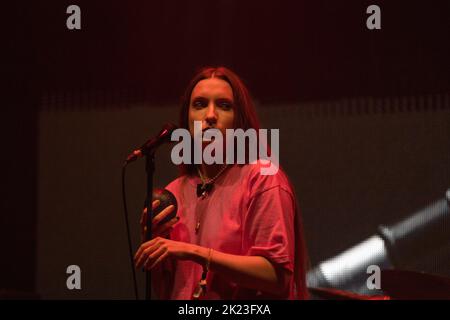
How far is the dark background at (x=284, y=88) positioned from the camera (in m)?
2.62

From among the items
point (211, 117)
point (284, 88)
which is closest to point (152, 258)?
point (211, 117)

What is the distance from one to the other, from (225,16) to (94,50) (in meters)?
0.65

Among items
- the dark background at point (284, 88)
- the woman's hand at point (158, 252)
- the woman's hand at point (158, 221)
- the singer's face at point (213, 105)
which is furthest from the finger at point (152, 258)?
the dark background at point (284, 88)

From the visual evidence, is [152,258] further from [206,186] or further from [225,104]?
[225,104]

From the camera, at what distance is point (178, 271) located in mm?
1865

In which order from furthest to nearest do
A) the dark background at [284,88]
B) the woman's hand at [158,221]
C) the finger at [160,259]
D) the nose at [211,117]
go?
the dark background at [284,88] → the nose at [211,117] → the woman's hand at [158,221] → the finger at [160,259]

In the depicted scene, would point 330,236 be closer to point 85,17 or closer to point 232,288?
point 232,288

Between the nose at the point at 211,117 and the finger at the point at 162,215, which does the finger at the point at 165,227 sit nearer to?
the finger at the point at 162,215

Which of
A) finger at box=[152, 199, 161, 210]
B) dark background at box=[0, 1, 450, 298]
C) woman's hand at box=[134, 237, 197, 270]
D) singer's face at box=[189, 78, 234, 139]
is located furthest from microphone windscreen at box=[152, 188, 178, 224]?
dark background at box=[0, 1, 450, 298]

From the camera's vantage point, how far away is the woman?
169 cm

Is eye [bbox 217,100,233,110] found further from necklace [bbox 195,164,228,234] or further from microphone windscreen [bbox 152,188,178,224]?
microphone windscreen [bbox 152,188,178,224]

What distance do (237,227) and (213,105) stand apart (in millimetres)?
411
